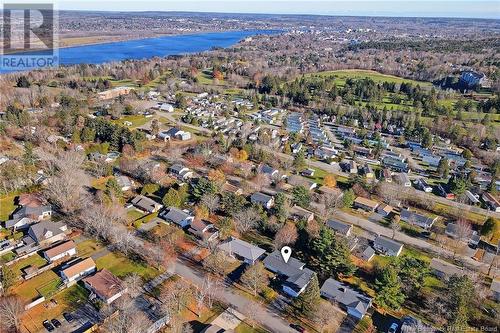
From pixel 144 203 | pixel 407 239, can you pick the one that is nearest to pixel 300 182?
pixel 407 239

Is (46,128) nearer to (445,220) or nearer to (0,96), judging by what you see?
(0,96)

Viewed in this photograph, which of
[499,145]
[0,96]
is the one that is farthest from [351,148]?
[0,96]

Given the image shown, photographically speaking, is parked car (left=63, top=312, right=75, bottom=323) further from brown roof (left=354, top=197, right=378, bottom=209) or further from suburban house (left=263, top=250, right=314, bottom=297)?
brown roof (left=354, top=197, right=378, bottom=209)

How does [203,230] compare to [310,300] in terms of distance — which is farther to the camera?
[203,230]

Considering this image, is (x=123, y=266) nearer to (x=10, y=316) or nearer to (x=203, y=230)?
(x=203, y=230)

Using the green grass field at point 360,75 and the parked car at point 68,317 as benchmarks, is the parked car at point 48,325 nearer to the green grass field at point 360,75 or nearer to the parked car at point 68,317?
the parked car at point 68,317

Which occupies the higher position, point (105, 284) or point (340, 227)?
point (340, 227)
